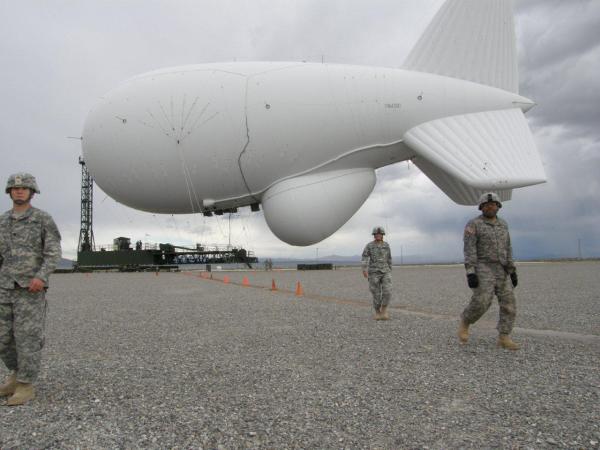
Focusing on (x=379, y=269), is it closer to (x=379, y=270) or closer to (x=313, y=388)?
(x=379, y=270)

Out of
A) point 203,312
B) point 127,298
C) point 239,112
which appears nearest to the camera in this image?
point 203,312

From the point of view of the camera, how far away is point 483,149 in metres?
10.8

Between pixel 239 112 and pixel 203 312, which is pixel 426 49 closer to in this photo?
pixel 239 112

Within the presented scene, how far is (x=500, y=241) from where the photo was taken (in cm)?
435

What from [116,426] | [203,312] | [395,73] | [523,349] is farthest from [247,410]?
[395,73]

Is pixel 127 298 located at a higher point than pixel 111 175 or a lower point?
lower

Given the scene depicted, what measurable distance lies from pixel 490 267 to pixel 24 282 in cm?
434

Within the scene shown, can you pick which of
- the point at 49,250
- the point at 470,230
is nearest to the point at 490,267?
the point at 470,230

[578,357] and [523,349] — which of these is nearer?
[578,357]

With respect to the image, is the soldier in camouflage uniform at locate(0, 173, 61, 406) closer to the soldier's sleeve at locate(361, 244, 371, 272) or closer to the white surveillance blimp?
the soldier's sleeve at locate(361, 244, 371, 272)

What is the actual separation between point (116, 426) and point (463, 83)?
12.8m

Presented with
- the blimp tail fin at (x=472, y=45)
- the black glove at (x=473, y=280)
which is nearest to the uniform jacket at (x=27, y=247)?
the black glove at (x=473, y=280)

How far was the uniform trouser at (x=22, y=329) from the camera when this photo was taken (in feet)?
9.49

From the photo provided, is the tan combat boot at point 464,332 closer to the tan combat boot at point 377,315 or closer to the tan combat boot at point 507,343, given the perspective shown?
the tan combat boot at point 507,343
